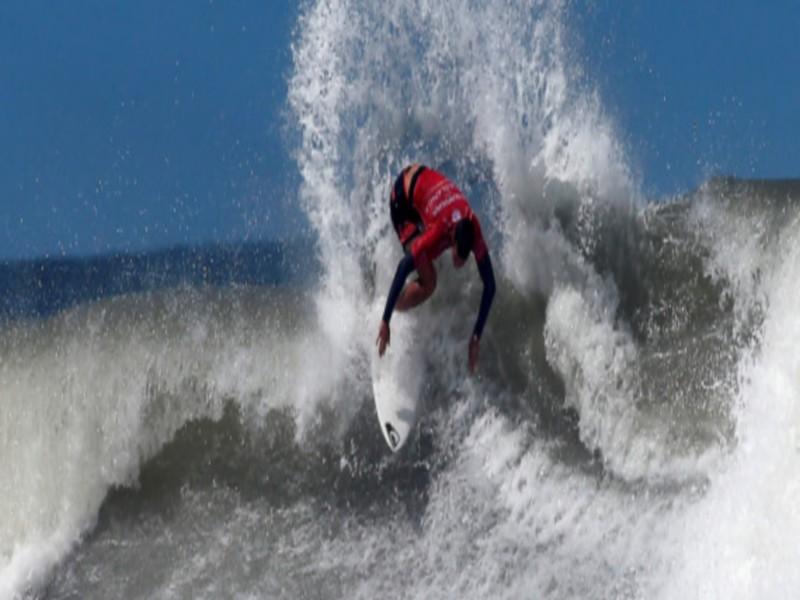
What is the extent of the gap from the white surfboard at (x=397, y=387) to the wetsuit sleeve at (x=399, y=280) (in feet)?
1.81

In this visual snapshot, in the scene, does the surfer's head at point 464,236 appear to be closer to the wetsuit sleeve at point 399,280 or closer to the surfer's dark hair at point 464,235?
the surfer's dark hair at point 464,235

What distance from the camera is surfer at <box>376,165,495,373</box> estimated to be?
6398 millimetres

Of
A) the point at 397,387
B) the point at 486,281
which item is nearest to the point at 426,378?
the point at 397,387

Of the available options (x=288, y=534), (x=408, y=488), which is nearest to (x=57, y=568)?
(x=288, y=534)

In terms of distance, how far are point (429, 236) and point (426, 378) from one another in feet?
3.08

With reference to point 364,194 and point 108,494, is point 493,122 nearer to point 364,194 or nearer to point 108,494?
point 364,194

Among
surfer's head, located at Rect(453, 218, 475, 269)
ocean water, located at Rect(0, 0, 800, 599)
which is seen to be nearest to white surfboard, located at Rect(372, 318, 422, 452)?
ocean water, located at Rect(0, 0, 800, 599)

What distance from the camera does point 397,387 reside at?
270 inches

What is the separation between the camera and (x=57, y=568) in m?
6.90

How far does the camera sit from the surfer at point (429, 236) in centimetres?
640

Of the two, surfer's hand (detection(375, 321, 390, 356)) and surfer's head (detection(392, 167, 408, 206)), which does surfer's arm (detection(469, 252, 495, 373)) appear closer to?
surfer's hand (detection(375, 321, 390, 356))

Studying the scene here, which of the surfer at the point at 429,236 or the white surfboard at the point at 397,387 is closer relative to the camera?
the surfer at the point at 429,236

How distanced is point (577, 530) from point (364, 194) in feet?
8.38

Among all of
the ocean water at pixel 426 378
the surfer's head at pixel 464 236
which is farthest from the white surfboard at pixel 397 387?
the surfer's head at pixel 464 236
